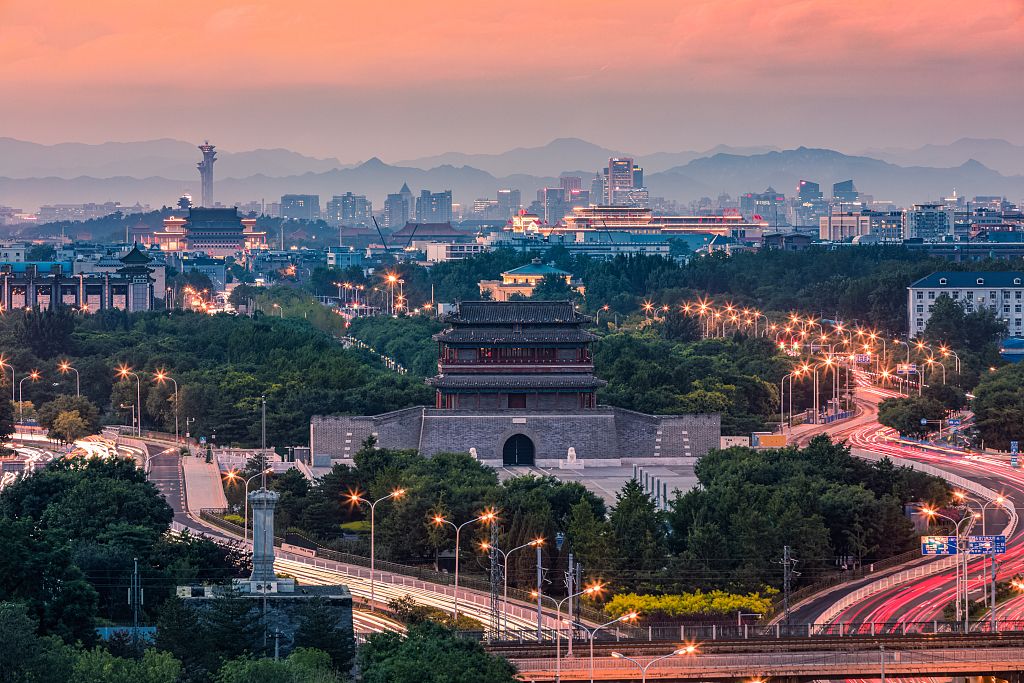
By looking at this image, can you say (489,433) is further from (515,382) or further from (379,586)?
(379,586)

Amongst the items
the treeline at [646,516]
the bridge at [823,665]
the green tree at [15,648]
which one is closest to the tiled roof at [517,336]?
the treeline at [646,516]

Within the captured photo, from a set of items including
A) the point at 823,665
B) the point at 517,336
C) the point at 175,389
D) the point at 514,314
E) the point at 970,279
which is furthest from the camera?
the point at 970,279

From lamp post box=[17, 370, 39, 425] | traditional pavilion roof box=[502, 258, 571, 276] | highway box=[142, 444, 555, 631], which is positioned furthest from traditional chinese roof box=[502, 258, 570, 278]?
highway box=[142, 444, 555, 631]

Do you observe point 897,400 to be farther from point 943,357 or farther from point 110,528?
point 110,528

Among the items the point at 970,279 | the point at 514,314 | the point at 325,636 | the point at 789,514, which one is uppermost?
the point at 970,279

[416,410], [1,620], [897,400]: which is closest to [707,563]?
[1,620]

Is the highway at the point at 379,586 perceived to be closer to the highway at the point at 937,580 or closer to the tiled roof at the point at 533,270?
the highway at the point at 937,580

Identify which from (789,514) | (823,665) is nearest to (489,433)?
(789,514)
